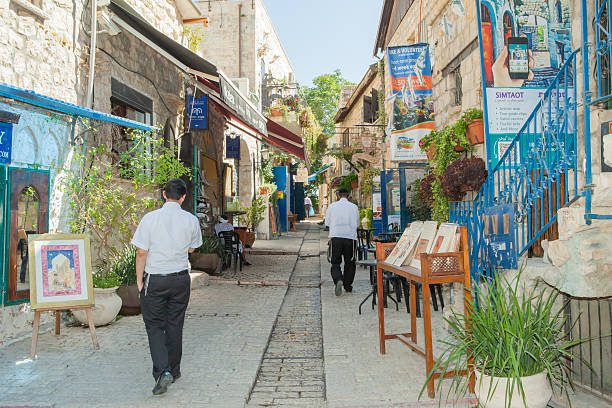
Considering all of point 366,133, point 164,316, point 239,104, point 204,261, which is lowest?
point 204,261

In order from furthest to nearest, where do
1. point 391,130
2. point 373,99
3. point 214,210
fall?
1. point 373,99
2. point 214,210
3. point 391,130

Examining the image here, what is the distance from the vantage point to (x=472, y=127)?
636 cm

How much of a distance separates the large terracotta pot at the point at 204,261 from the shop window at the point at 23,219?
3.99 m

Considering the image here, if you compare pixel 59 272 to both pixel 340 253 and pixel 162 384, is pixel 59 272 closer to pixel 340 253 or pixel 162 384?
pixel 162 384

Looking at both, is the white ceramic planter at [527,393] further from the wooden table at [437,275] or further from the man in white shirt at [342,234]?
the man in white shirt at [342,234]

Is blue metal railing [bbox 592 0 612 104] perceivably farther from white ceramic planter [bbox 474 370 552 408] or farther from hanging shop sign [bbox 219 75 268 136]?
hanging shop sign [bbox 219 75 268 136]

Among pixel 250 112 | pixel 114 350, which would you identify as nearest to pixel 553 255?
pixel 114 350

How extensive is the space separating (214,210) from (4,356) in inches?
366

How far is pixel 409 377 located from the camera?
12.6 ft

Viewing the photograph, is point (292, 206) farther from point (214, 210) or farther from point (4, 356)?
point (4, 356)

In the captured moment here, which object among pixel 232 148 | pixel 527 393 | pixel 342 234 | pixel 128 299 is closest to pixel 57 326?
pixel 128 299

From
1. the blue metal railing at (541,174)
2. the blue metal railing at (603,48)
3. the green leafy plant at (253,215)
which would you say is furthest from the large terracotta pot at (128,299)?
the green leafy plant at (253,215)

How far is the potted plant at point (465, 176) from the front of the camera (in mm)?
5875

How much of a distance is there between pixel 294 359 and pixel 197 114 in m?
6.64
